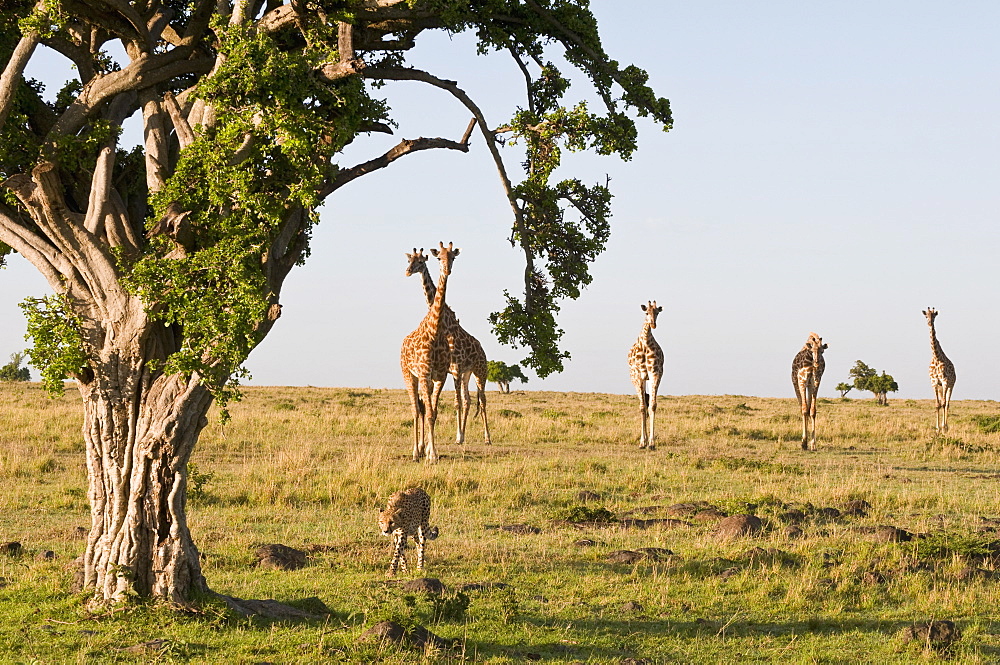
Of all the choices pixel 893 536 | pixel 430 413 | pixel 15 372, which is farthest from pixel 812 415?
pixel 15 372

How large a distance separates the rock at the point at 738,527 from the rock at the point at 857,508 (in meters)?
2.29

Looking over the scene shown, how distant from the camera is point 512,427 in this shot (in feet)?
97.7

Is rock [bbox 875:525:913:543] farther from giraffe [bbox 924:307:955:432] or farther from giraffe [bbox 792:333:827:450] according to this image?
giraffe [bbox 924:307:955:432]

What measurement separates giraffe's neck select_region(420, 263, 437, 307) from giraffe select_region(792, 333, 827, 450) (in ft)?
34.7

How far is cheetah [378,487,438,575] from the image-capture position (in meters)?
12.0

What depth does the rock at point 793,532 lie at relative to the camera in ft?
48.1

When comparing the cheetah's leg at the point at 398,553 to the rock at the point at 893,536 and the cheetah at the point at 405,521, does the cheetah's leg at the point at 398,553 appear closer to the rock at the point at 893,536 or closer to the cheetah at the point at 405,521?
the cheetah at the point at 405,521

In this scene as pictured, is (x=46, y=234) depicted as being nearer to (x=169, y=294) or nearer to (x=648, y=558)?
(x=169, y=294)

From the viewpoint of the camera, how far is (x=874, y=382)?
57.3 m

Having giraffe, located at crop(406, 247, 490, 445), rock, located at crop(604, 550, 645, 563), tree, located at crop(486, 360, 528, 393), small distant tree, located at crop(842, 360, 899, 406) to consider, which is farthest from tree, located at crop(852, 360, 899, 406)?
rock, located at crop(604, 550, 645, 563)

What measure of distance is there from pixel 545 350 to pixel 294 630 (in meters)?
4.23

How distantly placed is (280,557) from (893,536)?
8.12 metres

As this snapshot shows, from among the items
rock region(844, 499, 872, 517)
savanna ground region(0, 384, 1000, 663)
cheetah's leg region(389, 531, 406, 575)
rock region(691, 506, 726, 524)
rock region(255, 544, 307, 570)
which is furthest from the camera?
rock region(844, 499, 872, 517)

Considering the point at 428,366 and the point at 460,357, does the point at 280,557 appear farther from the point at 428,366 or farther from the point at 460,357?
the point at 460,357
